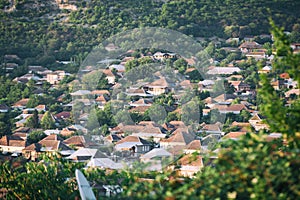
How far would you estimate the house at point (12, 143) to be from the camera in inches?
574

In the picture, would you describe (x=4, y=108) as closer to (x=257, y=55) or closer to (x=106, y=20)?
(x=257, y=55)

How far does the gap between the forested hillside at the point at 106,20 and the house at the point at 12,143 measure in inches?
390

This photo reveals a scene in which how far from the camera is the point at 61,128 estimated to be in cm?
1684

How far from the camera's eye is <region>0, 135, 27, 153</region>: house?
1458 centimetres

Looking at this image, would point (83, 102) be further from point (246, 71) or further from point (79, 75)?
point (246, 71)

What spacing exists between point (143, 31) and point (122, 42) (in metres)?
0.65

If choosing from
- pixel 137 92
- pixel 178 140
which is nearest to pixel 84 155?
pixel 178 140

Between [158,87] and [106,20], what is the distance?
8.55 metres

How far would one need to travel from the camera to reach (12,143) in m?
15.0

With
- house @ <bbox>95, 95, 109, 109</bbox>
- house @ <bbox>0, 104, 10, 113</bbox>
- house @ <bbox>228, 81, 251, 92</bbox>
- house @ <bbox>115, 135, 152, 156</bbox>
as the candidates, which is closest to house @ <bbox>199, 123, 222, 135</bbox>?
house @ <bbox>115, 135, 152, 156</bbox>

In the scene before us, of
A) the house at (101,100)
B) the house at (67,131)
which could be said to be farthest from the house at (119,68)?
the house at (67,131)

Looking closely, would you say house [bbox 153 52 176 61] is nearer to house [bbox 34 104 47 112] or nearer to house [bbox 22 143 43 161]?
house [bbox 34 104 47 112]

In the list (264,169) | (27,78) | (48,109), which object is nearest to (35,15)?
(27,78)

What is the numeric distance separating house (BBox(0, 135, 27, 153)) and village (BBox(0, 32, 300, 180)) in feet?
0.04
